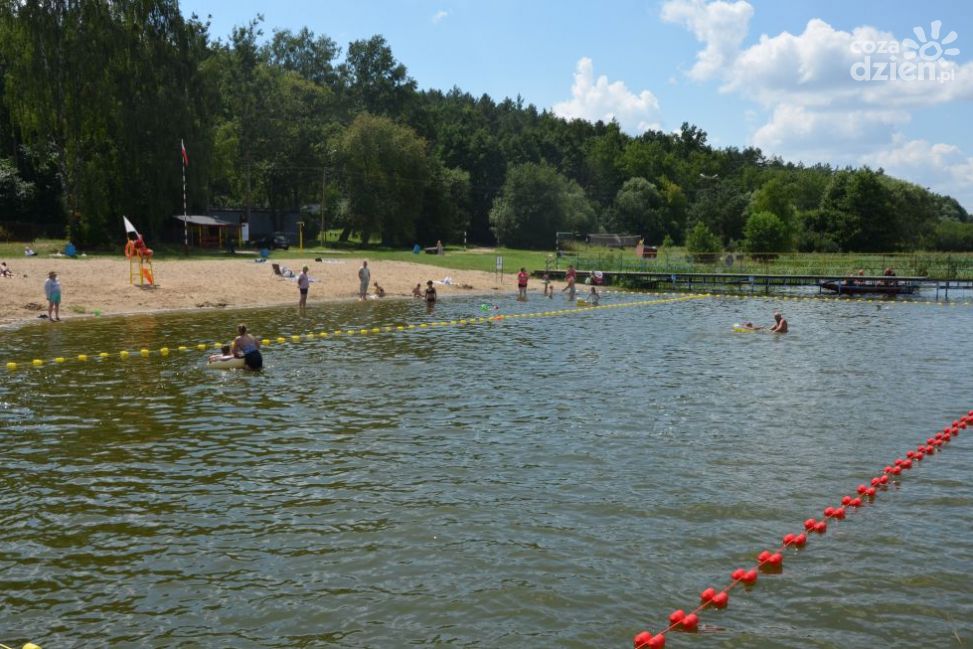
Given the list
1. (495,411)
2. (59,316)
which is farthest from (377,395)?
(59,316)

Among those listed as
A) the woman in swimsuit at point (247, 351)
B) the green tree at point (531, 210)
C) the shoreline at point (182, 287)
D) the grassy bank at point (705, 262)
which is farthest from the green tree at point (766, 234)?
the woman in swimsuit at point (247, 351)

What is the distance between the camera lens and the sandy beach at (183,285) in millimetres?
35000

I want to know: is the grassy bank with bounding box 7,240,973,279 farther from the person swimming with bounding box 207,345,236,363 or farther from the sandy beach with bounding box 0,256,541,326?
the person swimming with bounding box 207,345,236,363

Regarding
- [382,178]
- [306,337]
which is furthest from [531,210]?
[306,337]

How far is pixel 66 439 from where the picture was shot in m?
15.6

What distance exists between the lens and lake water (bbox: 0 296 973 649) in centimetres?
900

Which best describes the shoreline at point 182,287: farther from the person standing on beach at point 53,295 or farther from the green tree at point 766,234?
the green tree at point 766,234

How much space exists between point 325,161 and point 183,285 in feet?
169

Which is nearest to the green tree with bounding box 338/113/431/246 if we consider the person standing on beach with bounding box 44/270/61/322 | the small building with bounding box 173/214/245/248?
the small building with bounding box 173/214/245/248

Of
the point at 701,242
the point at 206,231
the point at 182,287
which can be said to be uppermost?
the point at 701,242

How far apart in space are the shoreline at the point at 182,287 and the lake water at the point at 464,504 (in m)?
10.9

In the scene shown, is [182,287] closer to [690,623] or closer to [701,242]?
[690,623]

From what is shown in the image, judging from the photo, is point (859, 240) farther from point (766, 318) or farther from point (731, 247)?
point (766, 318)

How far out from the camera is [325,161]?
9056 cm
